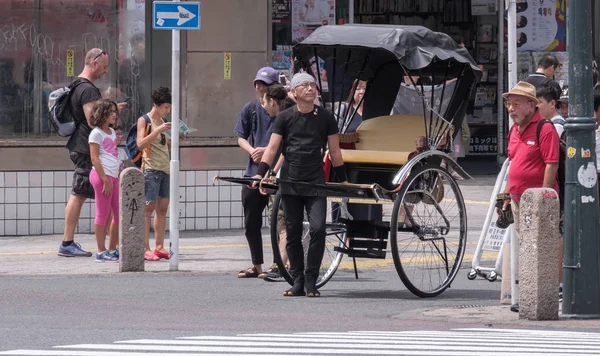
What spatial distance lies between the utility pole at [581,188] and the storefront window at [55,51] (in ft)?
24.7

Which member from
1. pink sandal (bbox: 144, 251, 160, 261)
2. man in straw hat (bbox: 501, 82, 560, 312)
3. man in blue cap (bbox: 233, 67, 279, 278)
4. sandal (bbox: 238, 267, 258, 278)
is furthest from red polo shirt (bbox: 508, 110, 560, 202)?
pink sandal (bbox: 144, 251, 160, 261)

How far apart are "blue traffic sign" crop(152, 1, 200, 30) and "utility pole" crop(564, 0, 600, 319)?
4.00 metres

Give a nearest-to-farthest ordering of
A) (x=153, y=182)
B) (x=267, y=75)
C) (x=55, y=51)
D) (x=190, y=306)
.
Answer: (x=190, y=306), (x=267, y=75), (x=153, y=182), (x=55, y=51)

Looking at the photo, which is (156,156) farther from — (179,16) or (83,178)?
(179,16)

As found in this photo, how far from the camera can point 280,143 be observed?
11312 mm

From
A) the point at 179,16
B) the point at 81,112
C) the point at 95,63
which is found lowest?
the point at 81,112

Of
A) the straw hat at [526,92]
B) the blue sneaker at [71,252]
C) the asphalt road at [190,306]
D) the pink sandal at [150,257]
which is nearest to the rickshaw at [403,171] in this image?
the asphalt road at [190,306]

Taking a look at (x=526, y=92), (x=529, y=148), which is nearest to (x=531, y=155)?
(x=529, y=148)

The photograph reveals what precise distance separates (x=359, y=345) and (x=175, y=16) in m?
5.25

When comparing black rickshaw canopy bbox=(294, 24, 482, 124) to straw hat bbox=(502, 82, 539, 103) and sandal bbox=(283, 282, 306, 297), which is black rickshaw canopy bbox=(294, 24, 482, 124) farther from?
sandal bbox=(283, 282, 306, 297)

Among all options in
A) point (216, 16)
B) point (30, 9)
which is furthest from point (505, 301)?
point (30, 9)

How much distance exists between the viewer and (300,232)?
449 inches

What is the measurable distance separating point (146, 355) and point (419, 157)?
423cm

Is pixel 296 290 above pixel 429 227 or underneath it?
underneath
